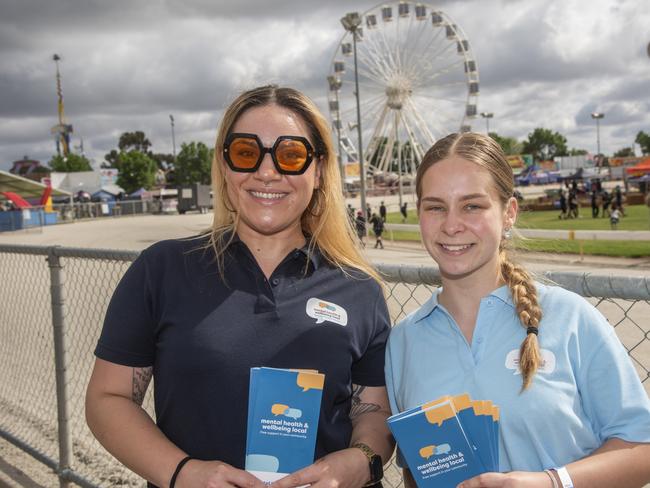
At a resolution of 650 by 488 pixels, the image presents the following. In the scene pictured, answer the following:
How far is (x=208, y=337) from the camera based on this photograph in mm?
1840

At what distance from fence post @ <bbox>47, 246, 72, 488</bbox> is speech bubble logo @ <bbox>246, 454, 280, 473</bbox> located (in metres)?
2.49

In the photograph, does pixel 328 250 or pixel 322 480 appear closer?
pixel 322 480

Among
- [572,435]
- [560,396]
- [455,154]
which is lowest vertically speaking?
[572,435]

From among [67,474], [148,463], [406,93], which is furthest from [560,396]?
[406,93]

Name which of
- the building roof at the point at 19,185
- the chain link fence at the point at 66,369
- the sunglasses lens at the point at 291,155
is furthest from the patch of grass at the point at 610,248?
the building roof at the point at 19,185

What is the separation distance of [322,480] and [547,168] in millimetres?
132367

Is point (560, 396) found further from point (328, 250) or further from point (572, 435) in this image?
point (328, 250)

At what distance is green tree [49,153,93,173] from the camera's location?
93.0 m

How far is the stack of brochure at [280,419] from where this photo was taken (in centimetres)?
168

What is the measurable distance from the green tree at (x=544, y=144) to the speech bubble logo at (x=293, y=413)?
160 m

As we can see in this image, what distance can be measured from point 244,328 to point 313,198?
66 cm

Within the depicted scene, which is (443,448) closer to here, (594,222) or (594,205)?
(594,222)

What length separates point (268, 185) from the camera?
206 cm

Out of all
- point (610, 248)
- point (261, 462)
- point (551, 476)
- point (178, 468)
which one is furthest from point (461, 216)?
point (610, 248)
